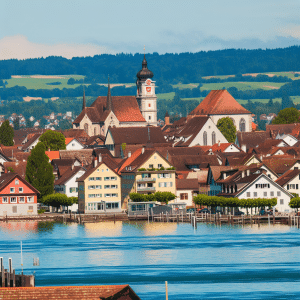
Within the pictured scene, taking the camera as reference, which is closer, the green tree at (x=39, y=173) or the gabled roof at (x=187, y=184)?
the gabled roof at (x=187, y=184)

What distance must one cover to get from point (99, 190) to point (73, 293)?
313ft

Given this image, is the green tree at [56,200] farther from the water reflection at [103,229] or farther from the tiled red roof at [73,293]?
the tiled red roof at [73,293]

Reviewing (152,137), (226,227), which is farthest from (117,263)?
(152,137)

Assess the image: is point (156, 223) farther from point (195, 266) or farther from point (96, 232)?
point (195, 266)

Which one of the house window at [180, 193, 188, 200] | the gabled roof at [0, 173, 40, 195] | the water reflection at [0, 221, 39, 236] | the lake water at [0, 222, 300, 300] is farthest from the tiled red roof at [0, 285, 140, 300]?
the house window at [180, 193, 188, 200]

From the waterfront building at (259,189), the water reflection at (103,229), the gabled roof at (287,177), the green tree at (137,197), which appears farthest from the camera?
the green tree at (137,197)

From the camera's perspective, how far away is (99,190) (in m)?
131

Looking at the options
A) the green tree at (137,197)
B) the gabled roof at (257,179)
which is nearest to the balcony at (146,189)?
the green tree at (137,197)

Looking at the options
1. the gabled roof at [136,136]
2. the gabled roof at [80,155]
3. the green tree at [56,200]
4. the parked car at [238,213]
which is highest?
the gabled roof at [136,136]

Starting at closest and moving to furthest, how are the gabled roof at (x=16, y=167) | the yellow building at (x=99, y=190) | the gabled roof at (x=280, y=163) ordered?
the yellow building at (x=99, y=190), the gabled roof at (x=280, y=163), the gabled roof at (x=16, y=167)

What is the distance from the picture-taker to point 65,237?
99812 mm

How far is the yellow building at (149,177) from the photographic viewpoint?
13000cm

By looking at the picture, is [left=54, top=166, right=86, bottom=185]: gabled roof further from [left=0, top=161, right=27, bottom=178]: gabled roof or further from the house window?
the house window

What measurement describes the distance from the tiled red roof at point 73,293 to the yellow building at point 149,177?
93.9m
